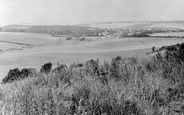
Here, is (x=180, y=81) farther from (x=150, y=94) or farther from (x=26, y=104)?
(x=26, y=104)

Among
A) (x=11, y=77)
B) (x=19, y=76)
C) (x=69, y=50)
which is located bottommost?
(x=69, y=50)

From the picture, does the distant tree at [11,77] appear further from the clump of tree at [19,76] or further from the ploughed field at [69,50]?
the ploughed field at [69,50]

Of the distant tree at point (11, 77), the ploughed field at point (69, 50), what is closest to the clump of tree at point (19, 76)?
the distant tree at point (11, 77)

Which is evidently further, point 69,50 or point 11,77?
point 69,50

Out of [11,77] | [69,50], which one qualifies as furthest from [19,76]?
[69,50]

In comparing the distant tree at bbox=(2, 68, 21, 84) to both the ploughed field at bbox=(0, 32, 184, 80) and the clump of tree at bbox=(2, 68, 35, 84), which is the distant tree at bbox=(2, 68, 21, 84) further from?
the ploughed field at bbox=(0, 32, 184, 80)

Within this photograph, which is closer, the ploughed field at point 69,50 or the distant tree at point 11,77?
the distant tree at point 11,77

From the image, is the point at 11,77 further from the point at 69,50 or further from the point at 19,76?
the point at 69,50

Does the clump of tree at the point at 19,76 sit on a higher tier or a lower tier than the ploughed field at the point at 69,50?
higher

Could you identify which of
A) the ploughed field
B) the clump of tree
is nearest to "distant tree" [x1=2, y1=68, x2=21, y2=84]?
the clump of tree
